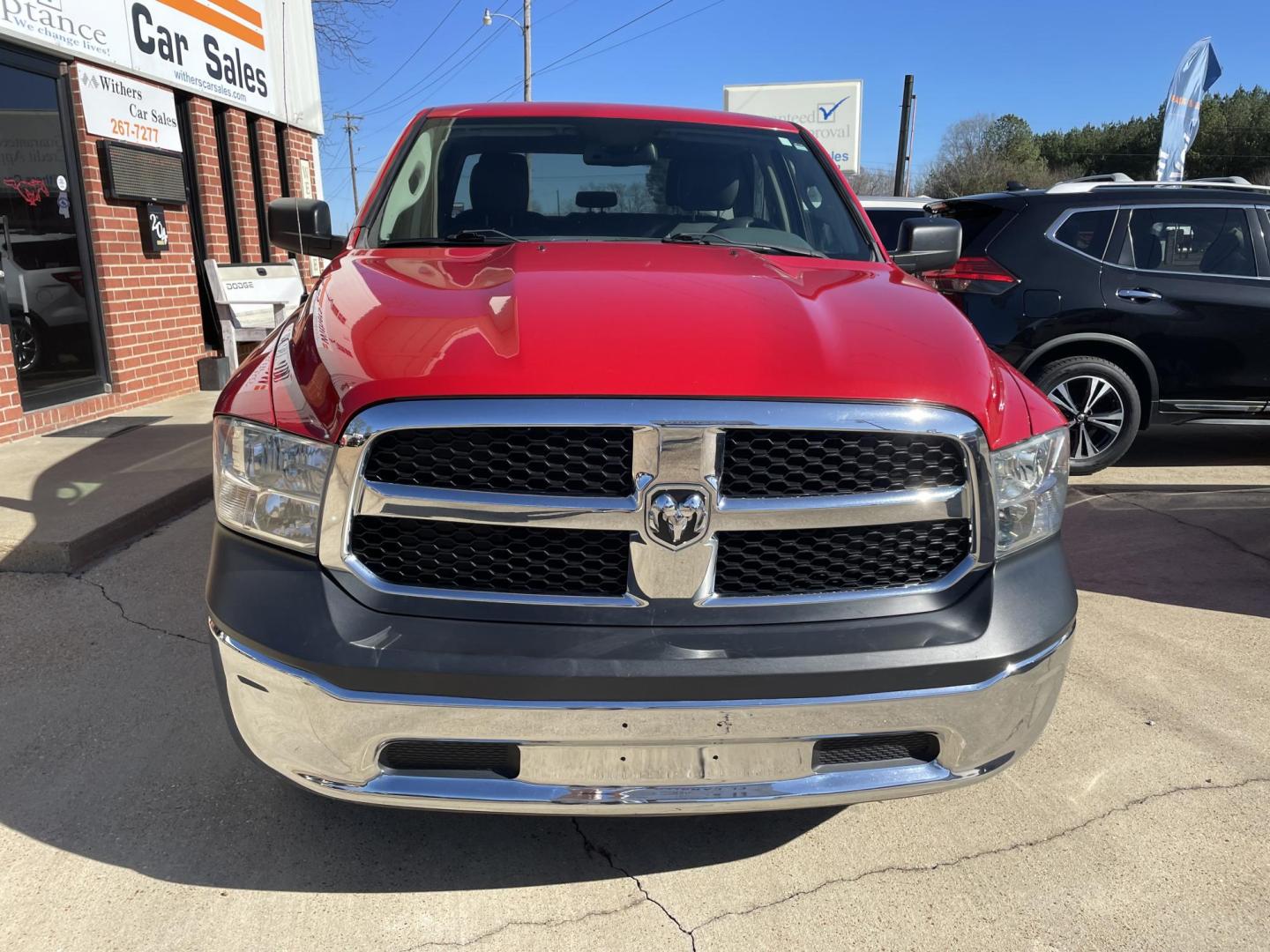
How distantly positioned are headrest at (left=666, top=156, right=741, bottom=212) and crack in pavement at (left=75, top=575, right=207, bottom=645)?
2.41m

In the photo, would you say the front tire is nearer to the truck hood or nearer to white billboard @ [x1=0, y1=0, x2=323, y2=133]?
white billboard @ [x1=0, y1=0, x2=323, y2=133]

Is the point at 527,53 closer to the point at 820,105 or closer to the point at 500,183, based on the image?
the point at 820,105

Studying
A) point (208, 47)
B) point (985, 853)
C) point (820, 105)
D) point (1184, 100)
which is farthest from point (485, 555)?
point (820, 105)

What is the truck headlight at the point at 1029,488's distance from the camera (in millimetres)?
1916

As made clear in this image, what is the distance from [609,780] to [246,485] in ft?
3.19

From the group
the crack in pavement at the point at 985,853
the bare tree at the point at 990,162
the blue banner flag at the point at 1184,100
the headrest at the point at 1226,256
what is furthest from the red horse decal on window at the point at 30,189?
the bare tree at the point at 990,162

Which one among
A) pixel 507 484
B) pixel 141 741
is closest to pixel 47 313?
pixel 141 741

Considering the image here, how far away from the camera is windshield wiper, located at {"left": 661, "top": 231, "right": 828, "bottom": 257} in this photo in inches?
110

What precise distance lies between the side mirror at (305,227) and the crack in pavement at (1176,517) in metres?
4.58

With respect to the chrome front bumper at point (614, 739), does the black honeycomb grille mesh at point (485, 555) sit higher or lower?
higher

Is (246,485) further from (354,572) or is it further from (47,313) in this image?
(47,313)

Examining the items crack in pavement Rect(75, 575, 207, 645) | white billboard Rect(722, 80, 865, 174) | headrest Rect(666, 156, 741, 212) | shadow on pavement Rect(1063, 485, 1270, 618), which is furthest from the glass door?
white billboard Rect(722, 80, 865, 174)

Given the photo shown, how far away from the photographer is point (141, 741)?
2.71 meters

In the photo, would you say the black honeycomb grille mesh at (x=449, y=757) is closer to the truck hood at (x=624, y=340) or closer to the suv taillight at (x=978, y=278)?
the truck hood at (x=624, y=340)
